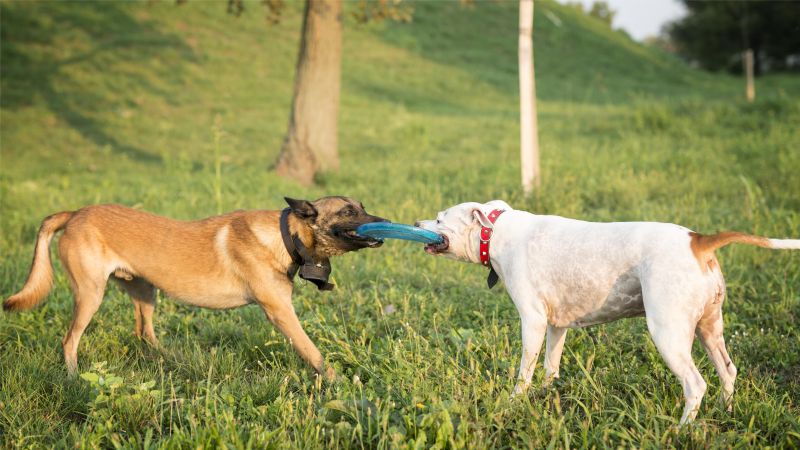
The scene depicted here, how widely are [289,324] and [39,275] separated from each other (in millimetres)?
1980

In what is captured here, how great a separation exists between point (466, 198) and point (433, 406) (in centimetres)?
656

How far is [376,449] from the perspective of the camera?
12.4 ft

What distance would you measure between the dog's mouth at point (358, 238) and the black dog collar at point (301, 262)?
0.27m

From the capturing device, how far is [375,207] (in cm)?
966

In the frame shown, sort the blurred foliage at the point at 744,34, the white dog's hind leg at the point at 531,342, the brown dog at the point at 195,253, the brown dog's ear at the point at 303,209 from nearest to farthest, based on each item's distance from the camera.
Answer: the white dog's hind leg at the point at 531,342
the brown dog's ear at the point at 303,209
the brown dog at the point at 195,253
the blurred foliage at the point at 744,34

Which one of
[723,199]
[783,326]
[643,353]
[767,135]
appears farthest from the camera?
[767,135]

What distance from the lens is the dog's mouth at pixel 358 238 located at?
16.9ft

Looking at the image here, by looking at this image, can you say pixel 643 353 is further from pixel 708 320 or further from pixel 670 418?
pixel 670 418

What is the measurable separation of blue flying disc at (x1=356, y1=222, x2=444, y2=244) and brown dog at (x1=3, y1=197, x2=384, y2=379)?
0.17 meters

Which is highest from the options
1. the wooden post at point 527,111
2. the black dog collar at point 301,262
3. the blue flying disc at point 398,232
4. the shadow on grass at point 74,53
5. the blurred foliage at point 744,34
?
the blurred foliage at point 744,34

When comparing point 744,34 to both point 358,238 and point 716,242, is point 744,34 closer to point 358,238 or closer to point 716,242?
point 358,238

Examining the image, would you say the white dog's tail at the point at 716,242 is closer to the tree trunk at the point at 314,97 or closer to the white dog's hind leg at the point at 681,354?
the white dog's hind leg at the point at 681,354

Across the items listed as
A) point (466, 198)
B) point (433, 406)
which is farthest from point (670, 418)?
point (466, 198)

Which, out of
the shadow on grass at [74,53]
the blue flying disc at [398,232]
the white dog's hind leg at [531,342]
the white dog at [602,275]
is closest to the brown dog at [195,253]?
the blue flying disc at [398,232]
